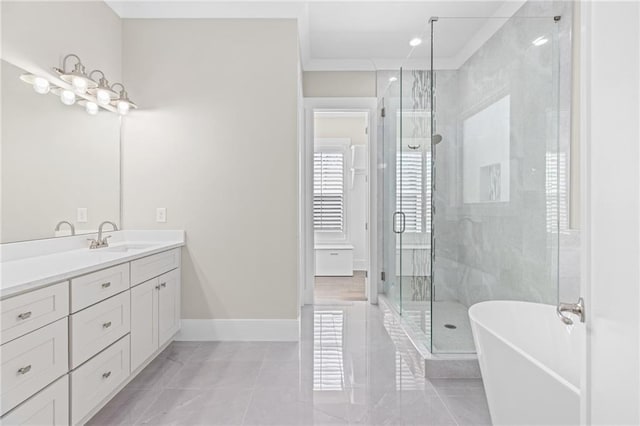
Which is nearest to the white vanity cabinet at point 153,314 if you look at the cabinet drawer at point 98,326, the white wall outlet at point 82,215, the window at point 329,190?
the cabinet drawer at point 98,326

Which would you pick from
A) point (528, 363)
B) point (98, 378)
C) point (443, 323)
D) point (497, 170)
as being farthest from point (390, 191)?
point (98, 378)

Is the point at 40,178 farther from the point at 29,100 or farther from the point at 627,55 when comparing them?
the point at 627,55

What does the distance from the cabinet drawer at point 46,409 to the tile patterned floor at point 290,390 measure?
1.28 feet

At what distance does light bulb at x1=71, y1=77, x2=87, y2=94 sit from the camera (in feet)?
7.63

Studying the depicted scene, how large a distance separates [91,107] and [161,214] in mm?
961

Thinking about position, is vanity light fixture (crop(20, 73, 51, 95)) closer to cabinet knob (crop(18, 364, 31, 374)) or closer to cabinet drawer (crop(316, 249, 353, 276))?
cabinet knob (crop(18, 364, 31, 374))

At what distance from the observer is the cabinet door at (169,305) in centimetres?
254

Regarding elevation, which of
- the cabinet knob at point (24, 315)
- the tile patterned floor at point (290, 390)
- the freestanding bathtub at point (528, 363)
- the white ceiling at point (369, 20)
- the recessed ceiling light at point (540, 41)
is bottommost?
the tile patterned floor at point (290, 390)

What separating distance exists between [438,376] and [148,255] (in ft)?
7.02

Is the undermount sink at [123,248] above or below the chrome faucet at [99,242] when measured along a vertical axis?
below

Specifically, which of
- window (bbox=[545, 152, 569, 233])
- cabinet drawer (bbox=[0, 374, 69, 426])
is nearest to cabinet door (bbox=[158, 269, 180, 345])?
cabinet drawer (bbox=[0, 374, 69, 426])

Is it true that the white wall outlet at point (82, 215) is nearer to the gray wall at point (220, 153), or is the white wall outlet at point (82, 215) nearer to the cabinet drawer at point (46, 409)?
the gray wall at point (220, 153)

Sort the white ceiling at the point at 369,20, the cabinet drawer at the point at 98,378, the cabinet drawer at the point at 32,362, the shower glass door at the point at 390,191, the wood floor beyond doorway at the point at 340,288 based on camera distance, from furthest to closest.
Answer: the wood floor beyond doorway at the point at 340,288 → the shower glass door at the point at 390,191 → the white ceiling at the point at 369,20 → the cabinet drawer at the point at 98,378 → the cabinet drawer at the point at 32,362

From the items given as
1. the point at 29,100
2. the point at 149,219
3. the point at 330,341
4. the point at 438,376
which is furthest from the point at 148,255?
the point at 438,376
